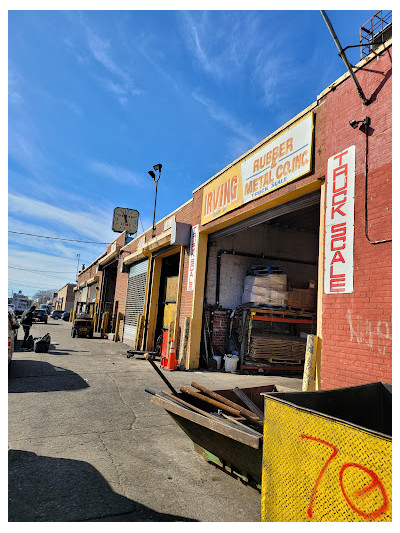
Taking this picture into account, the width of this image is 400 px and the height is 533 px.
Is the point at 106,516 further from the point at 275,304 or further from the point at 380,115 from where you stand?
the point at 275,304

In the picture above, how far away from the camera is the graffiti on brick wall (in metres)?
4.51

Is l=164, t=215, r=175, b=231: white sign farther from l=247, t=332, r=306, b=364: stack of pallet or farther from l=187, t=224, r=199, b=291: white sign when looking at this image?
l=247, t=332, r=306, b=364: stack of pallet

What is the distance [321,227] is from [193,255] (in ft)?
20.1

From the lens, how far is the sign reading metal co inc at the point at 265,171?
665cm

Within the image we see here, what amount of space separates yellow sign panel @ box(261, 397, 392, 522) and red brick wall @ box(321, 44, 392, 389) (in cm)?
281

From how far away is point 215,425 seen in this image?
3.05 m

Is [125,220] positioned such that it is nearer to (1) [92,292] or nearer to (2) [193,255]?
(2) [193,255]

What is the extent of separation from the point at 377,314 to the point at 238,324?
7.01 metres

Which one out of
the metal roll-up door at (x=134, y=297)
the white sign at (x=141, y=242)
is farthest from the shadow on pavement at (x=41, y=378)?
the white sign at (x=141, y=242)

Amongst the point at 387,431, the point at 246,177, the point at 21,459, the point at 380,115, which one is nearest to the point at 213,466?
the point at 387,431

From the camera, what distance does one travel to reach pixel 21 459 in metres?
3.86

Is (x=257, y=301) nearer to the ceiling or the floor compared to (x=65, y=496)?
nearer to the ceiling

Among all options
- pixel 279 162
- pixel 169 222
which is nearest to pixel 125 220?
pixel 169 222

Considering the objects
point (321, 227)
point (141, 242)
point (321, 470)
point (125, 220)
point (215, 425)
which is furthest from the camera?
point (125, 220)
